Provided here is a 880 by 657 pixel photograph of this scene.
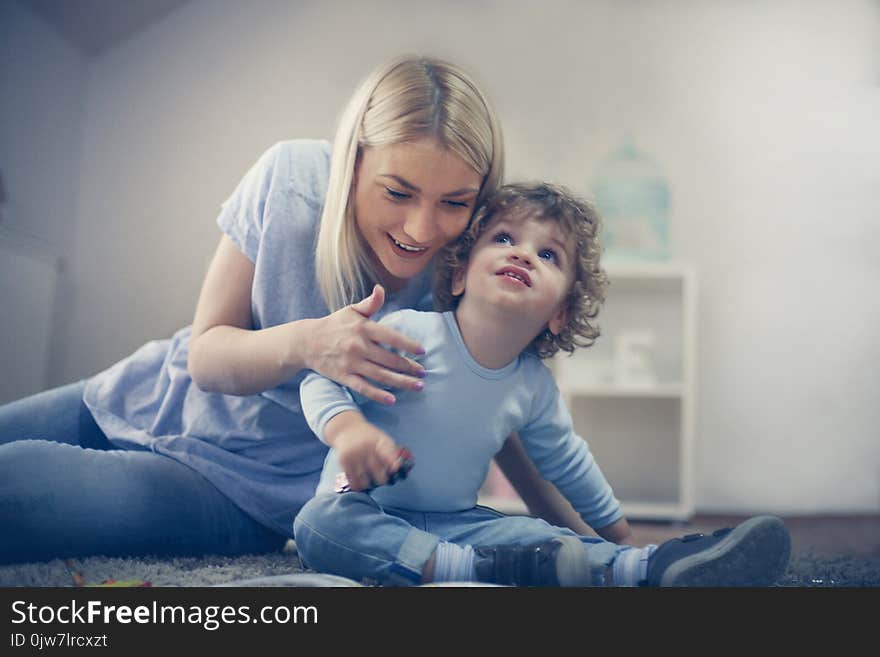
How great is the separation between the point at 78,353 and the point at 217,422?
14cm

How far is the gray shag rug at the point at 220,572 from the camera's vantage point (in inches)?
23.1

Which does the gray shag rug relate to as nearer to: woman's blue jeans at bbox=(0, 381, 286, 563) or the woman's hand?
woman's blue jeans at bbox=(0, 381, 286, 563)

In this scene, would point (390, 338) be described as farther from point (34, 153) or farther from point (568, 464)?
point (34, 153)

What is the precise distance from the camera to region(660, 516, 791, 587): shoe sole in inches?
22.3

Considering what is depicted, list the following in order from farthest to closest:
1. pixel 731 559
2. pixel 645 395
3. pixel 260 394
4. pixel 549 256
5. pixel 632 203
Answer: pixel 645 395 → pixel 632 203 → pixel 260 394 → pixel 549 256 → pixel 731 559

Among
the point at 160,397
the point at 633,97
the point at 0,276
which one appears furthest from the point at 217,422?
the point at 633,97

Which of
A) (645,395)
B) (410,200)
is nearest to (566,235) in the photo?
(410,200)

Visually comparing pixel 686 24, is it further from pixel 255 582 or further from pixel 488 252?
pixel 255 582

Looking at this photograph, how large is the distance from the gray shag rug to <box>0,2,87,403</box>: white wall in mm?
222

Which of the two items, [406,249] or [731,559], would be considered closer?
[731,559]

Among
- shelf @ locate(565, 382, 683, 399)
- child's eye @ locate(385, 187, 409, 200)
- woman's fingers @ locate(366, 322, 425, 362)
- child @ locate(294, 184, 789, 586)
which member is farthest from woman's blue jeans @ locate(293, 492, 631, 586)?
shelf @ locate(565, 382, 683, 399)

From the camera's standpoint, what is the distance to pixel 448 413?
64 cm

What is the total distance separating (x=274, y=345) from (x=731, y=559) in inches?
15.3

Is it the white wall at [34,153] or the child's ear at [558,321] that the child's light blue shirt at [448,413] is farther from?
→ the white wall at [34,153]
